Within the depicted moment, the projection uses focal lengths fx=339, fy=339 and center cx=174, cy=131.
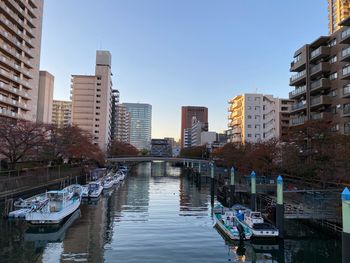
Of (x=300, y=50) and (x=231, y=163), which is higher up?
(x=300, y=50)

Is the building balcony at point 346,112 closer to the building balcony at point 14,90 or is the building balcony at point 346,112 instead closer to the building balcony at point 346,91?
the building balcony at point 346,91

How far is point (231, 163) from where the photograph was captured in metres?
68.4

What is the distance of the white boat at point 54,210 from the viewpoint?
1184 inches

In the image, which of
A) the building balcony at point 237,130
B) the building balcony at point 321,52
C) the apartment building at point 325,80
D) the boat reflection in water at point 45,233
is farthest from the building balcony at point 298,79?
the boat reflection in water at point 45,233

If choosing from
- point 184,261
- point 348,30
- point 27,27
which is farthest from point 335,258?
point 27,27

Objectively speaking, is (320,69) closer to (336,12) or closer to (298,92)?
(298,92)

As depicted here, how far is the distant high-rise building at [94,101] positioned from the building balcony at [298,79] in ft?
281

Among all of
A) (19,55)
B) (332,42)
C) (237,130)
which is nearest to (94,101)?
(237,130)

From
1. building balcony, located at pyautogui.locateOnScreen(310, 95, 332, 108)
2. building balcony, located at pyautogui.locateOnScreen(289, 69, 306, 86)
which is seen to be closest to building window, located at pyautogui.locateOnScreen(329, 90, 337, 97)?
building balcony, located at pyautogui.locateOnScreen(310, 95, 332, 108)

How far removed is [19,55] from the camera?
3022 inches

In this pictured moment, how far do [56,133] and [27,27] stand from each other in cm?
3271

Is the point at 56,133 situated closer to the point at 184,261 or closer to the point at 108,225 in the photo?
the point at 108,225

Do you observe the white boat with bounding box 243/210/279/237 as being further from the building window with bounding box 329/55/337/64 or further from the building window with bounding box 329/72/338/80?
the building window with bounding box 329/55/337/64

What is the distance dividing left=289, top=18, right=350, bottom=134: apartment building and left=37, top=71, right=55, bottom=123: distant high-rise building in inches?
3212
